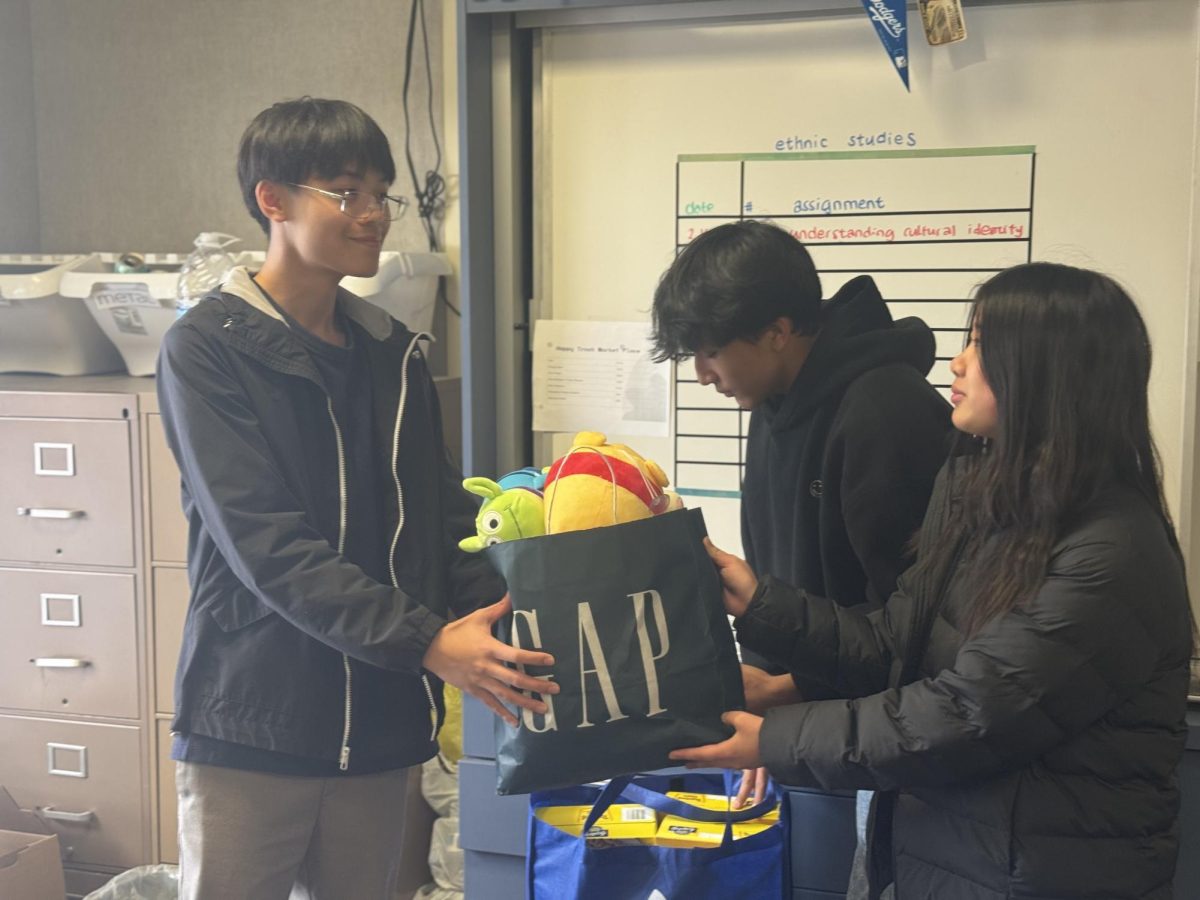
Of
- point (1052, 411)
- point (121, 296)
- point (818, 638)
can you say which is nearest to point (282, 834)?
point (818, 638)

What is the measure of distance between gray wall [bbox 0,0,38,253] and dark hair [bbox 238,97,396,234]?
5.74 ft

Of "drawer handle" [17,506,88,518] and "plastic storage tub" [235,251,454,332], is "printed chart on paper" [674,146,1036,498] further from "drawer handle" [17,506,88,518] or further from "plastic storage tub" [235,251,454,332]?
"drawer handle" [17,506,88,518]

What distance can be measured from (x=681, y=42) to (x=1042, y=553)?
3.85 ft

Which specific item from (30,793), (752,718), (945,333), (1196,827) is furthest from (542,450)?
(30,793)

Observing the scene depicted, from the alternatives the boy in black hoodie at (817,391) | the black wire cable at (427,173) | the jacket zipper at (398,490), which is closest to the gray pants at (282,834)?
the jacket zipper at (398,490)

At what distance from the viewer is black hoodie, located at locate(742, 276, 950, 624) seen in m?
1.36

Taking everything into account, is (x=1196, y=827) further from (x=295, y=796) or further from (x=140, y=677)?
(x=140, y=677)

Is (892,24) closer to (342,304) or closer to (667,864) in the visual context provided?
(342,304)

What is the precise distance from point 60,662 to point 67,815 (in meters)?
0.33

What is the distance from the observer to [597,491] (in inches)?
47.8

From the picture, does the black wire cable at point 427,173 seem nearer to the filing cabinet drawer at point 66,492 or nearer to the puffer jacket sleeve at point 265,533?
the filing cabinet drawer at point 66,492

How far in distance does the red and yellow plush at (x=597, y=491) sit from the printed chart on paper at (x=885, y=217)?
0.77 meters

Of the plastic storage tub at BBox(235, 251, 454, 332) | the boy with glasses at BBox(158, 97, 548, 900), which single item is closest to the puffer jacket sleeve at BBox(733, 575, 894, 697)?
the boy with glasses at BBox(158, 97, 548, 900)

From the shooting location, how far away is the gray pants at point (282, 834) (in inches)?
52.9
